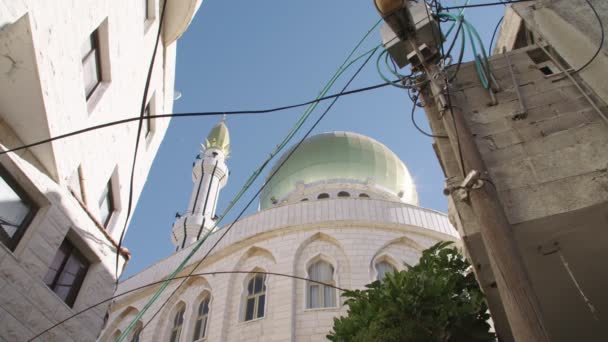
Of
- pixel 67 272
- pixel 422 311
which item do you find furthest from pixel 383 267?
pixel 422 311

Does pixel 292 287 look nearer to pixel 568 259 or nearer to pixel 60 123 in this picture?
pixel 60 123

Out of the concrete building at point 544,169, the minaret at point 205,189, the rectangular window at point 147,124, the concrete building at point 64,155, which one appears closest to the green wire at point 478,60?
the concrete building at point 544,169

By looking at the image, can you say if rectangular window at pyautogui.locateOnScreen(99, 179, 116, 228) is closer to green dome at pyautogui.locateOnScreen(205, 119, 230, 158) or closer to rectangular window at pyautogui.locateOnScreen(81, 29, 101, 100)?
rectangular window at pyautogui.locateOnScreen(81, 29, 101, 100)

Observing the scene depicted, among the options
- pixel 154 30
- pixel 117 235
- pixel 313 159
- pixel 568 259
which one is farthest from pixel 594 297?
pixel 313 159

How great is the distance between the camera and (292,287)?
494 inches

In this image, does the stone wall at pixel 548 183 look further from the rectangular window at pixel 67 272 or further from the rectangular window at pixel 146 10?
the rectangular window at pixel 146 10

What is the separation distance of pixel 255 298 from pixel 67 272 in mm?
7254

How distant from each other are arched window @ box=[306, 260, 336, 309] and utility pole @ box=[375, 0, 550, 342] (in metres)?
9.27

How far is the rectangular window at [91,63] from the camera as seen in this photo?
645 cm

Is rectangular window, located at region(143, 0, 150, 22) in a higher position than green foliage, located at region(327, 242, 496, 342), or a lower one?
higher

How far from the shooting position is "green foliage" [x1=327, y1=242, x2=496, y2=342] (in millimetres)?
3479

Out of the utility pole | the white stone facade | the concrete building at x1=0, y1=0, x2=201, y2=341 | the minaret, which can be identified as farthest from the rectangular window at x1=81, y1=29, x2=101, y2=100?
the minaret

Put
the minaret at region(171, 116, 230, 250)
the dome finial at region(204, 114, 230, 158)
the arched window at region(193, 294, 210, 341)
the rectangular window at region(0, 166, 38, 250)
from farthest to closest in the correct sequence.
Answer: the dome finial at region(204, 114, 230, 158) → the minaret at region(171, 116, 230, 250) → the arched window at region(193, 294, 210, 341) → the rectangular window at region(0, 166, 38, 250)

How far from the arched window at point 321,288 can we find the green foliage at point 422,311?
27.9 feet
